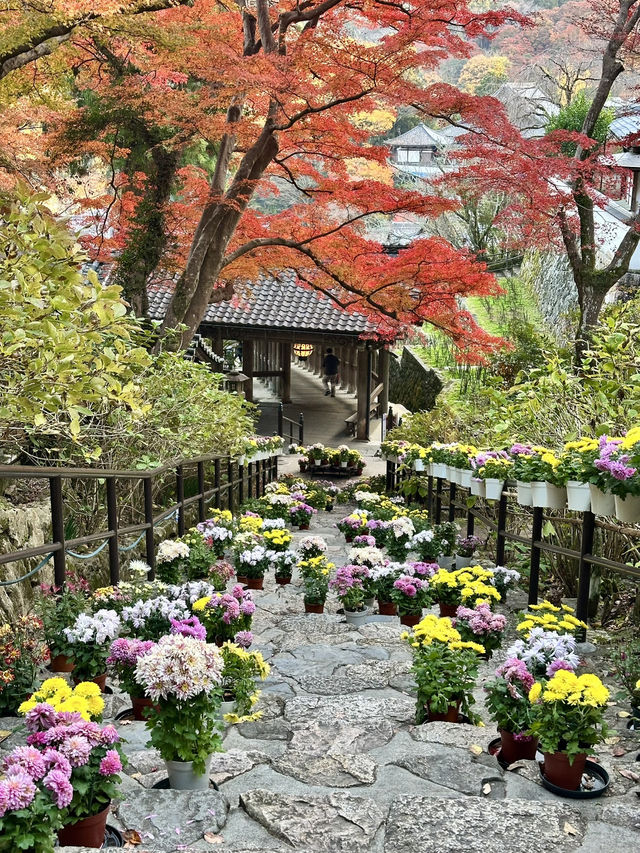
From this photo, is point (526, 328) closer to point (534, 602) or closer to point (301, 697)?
point (534, 602)

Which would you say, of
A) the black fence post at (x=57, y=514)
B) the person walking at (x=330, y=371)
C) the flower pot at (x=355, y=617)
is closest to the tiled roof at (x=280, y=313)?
the person walking at (x=330, y=371)

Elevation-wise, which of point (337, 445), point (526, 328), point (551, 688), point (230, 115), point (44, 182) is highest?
point (230, 115)

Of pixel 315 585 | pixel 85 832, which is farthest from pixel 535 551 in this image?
pixel 85 832

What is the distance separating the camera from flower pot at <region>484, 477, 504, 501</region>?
5980mm

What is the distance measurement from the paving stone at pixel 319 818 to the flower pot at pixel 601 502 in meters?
2.02

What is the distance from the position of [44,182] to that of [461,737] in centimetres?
658

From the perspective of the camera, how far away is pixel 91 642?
11.8ft

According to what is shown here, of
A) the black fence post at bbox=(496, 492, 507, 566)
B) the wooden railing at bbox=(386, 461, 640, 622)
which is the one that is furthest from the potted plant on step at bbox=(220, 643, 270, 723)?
the black fence post at bbox=(496, 492, 507, 566)

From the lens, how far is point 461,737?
3193 mm

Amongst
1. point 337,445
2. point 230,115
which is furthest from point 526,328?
point 230,115

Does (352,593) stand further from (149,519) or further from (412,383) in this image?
(412,383)

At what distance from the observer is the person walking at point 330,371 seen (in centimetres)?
2206

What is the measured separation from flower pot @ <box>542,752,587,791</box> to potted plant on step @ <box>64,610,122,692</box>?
1979mm

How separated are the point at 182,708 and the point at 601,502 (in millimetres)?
2320
